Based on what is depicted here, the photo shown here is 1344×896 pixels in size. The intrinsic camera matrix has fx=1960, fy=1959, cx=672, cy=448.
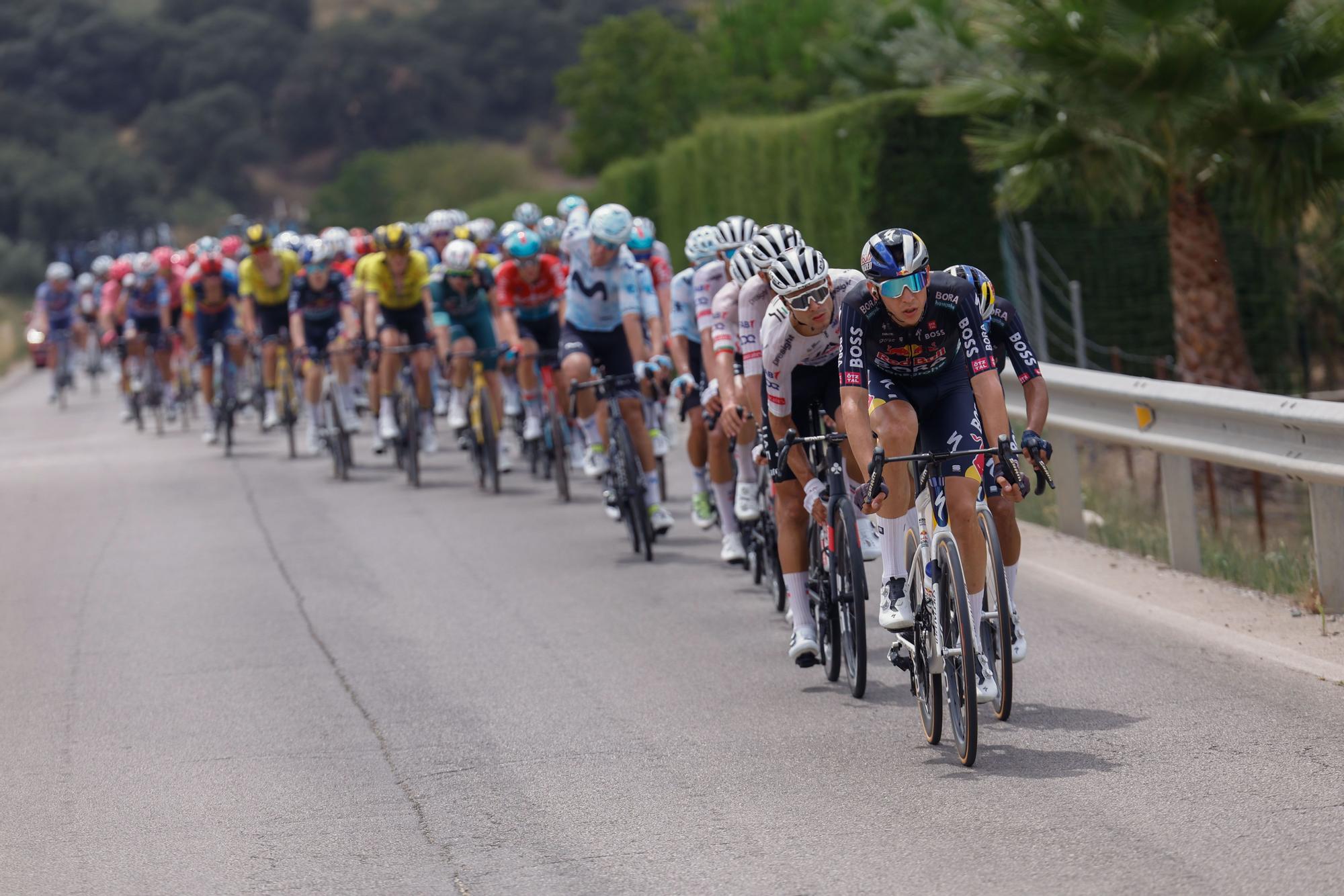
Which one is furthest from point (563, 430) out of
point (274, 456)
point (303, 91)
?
point (303, 91)

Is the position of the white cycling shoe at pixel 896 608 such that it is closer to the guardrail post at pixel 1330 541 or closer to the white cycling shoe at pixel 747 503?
the guardrail post at pixel 1330 541

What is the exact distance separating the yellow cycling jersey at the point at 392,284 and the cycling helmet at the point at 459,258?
3.23 feet

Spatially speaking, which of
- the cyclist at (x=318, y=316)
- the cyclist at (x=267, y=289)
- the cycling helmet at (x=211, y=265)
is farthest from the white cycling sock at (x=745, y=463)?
the cycling helmet at (x=211, y=265)

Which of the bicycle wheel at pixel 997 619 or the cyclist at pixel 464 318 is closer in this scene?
the bicycle wheel at pixel 997 619

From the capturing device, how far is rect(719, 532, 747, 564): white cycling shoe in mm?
11164

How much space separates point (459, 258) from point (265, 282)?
4.38 metres

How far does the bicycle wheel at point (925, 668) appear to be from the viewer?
280 inches

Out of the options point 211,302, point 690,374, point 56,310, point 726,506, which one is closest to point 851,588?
point 726,506

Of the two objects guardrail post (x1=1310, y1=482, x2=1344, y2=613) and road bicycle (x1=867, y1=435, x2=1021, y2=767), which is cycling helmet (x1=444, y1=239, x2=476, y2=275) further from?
road bicycle (x1=867, y1=435, x2=1021, y2=767)

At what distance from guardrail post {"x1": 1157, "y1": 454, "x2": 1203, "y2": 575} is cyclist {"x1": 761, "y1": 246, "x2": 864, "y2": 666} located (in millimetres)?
2481

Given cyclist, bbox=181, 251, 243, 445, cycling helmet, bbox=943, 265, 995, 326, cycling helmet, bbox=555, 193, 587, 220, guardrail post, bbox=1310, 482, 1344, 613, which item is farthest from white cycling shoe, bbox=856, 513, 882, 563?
cyclist, bbox=181, 251, 243, 445

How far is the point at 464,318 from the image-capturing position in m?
16.8

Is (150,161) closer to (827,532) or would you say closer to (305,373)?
(305,373)

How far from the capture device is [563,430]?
16.5 m
